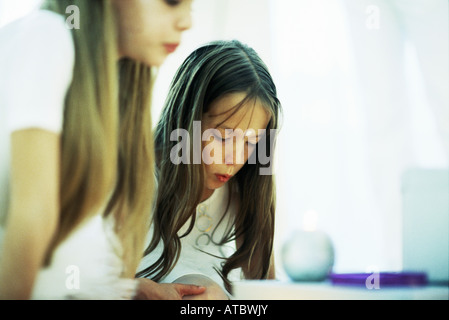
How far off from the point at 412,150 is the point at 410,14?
34 centimetres

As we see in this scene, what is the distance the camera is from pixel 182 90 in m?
1.33

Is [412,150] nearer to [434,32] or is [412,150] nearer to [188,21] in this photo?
[434,32]

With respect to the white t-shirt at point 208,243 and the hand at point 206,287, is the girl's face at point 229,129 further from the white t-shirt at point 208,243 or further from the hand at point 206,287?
the hand at point 206,287

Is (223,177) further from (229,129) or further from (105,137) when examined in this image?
(105,137)

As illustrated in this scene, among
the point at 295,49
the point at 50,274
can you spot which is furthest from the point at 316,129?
the point at 50,274

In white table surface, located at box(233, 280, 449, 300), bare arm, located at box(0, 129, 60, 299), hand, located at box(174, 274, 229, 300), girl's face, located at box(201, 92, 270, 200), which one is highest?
girl's face, located at box(201, 92, 270, 200)

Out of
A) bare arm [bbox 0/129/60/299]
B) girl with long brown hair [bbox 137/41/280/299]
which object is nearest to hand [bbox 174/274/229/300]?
girl with long brown hair [bbox 137/41/280/299]

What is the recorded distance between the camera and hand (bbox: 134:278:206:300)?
1227mm

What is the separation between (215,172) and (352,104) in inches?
15.2

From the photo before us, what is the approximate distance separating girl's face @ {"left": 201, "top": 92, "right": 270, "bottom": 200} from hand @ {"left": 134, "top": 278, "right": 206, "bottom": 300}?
0.87 ft

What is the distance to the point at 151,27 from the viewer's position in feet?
4.06

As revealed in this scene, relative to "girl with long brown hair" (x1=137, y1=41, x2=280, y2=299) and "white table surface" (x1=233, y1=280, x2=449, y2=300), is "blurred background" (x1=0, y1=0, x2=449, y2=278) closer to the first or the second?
"girl with long brown hair" (x1=137, y1=41, x2=280, y2=299)

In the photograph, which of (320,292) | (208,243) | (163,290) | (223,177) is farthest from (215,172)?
(320,292)

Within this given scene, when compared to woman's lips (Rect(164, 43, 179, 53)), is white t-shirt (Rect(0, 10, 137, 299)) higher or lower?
lower
